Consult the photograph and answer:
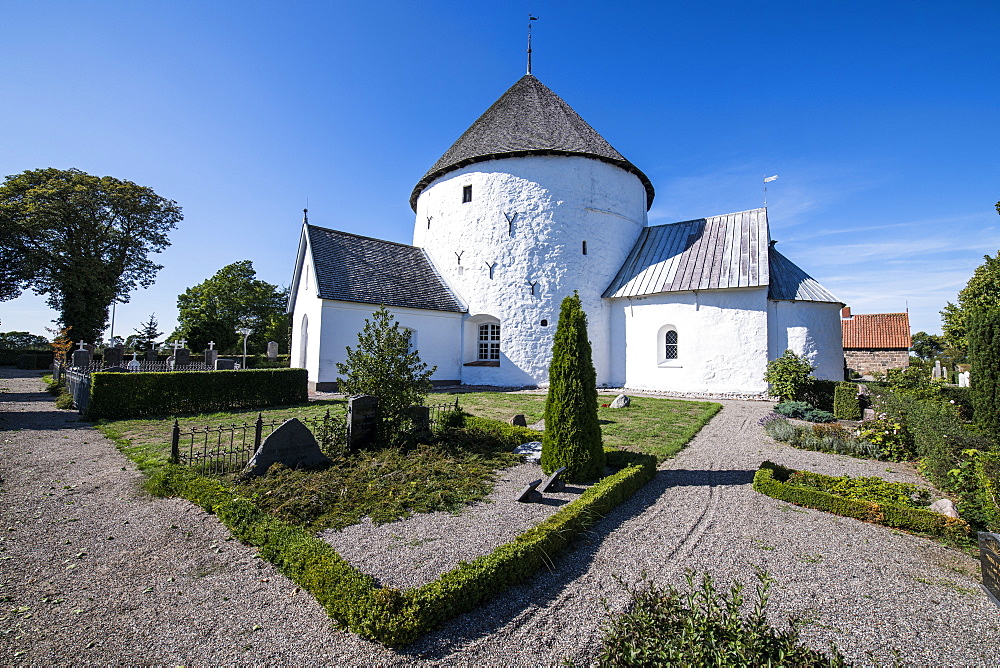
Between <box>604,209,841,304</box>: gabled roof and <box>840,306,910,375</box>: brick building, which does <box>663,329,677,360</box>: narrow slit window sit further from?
<box>840,306,910,375</box>: brick building

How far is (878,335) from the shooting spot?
2769 centimetres

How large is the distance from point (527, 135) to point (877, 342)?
84.7ft

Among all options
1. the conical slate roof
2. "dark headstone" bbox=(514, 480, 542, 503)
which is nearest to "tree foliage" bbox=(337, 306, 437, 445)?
"dark headstone" bbox=(514, 480, 542, 503)

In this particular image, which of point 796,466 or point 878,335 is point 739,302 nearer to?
point 796,466

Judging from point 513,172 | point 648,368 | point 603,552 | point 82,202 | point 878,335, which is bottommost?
point 603,552

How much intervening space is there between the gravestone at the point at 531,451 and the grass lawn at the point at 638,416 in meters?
1.53

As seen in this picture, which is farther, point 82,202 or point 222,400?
point 82,202

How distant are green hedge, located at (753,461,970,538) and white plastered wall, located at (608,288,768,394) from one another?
10.6m

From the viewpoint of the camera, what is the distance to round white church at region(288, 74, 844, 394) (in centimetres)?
1568

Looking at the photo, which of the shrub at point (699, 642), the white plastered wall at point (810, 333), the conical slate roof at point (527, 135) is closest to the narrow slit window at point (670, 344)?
the white plastered wall at point (810, 333)

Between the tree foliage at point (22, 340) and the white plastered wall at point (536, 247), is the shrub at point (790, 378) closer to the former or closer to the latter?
the white plastered wall at point (536, 247)

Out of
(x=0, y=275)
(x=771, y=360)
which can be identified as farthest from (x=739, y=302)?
(x=0, y=275)

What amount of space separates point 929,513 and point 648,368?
1288 centimetres

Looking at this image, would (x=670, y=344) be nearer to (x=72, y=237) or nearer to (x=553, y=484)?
(x=553, y=484)
